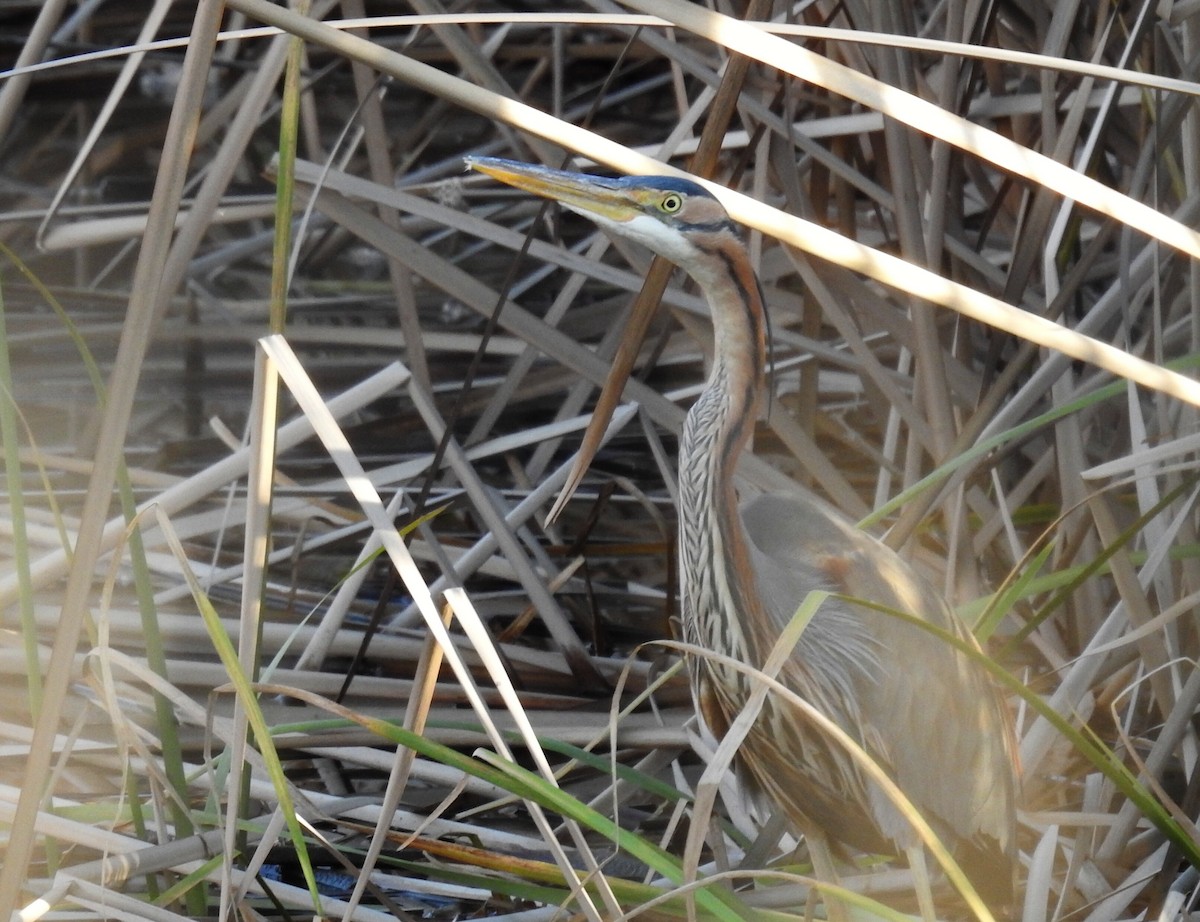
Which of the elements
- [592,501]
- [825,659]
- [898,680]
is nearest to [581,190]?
[825,659]

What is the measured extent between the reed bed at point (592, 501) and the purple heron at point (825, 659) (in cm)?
7

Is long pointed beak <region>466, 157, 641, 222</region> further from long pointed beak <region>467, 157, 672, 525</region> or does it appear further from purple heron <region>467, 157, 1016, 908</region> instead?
purple heron <region>467, 157, 1016, 908</region>

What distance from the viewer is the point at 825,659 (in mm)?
1903

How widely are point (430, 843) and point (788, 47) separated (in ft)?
3.60

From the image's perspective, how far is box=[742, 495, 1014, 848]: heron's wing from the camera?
1.90 meters

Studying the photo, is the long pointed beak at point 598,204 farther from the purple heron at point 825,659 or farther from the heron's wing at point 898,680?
the heron's wing at point 898,680

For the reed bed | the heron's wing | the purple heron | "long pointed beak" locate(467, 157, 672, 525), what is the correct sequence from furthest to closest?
Answer: the heron's wing < the purple heron < "long pointed beak" locate(467, 157, 672, 525) < the reed bed

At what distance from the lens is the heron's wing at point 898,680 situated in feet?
6.24

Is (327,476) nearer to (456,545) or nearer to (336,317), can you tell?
(456,545)

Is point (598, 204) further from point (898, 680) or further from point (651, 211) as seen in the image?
point (898, 680)

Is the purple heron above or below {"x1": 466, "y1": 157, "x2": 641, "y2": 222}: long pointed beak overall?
below

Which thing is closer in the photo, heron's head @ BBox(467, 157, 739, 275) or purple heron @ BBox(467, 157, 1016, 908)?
heron's head @ BBox(467, 157, 739, 275)

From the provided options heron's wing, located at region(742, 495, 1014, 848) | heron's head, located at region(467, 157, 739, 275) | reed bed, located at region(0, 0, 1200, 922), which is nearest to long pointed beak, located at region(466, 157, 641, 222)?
heron's head, located at region(467, 157, 739, 275)

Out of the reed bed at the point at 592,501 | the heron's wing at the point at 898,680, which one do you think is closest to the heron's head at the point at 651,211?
the reed bed at the point at 592,501
